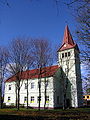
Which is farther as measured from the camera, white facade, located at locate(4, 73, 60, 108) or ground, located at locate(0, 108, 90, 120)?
white facade, located at locate(4, 73, 60, 108)

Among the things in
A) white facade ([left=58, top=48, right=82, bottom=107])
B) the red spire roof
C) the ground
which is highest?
the red spire roof

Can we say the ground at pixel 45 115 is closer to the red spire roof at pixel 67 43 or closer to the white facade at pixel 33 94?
the white facade at pixel 33 94

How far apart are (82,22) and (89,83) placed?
4464mm

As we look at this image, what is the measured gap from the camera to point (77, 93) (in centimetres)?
3638

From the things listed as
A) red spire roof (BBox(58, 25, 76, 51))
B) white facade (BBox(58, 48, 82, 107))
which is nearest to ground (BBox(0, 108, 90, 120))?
white facade (BBox(58, 48, 82, 107))

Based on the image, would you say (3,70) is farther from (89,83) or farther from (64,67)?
(89,83)

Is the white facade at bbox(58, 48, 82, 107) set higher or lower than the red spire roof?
lower

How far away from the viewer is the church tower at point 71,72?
36281mm

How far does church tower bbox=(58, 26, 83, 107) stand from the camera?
36.3 meters

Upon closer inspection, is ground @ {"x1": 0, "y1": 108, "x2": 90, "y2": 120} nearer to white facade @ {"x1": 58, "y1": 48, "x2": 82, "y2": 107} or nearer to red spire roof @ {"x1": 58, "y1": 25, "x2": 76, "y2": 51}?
white facade @ {"x1": 58, "y1": 48, "x2": 82, "y2": 107}

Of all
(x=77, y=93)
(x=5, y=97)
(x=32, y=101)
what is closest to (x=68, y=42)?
(x=77, y=93)

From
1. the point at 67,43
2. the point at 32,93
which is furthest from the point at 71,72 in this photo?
the point at 32,93

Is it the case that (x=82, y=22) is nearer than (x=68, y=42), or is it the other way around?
(x=82, y=22)

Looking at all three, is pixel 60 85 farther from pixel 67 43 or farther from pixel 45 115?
pixel 45 115
